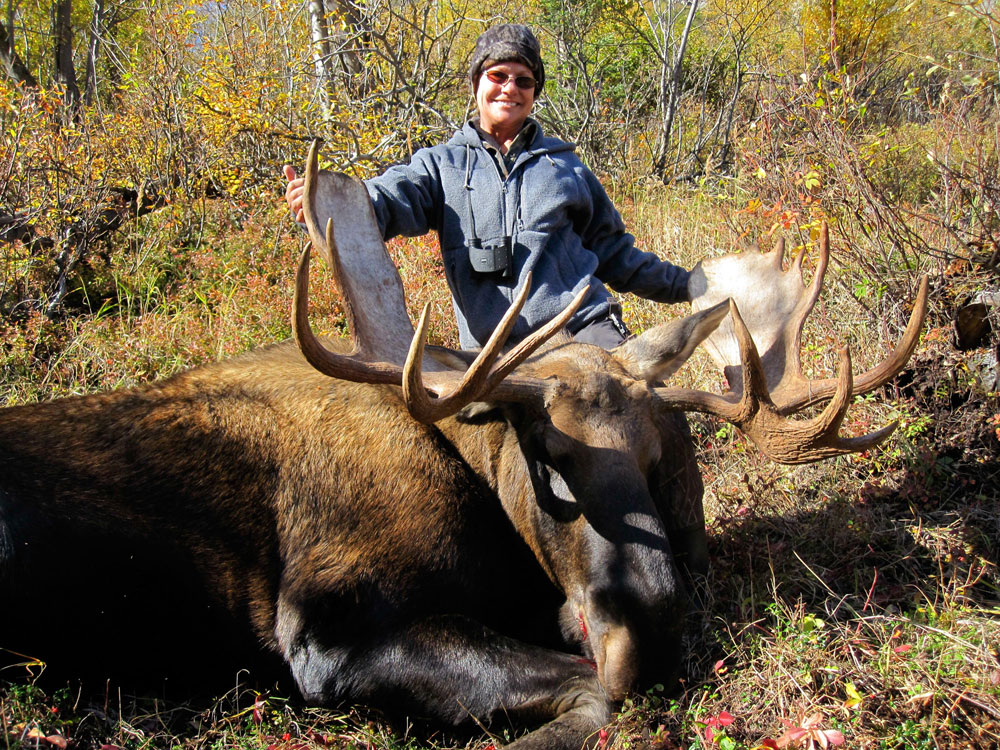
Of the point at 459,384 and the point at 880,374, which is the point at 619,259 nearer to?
the point at 880,374

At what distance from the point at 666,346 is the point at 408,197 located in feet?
4.84

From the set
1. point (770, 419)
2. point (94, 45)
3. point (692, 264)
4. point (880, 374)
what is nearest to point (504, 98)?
point (770, 419)

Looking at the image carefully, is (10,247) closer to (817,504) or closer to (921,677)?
(817,504)

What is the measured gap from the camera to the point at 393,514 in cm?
320

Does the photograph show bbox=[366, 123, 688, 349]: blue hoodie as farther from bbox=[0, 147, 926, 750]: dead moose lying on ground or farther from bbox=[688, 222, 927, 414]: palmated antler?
bbox=[0, 147, 926, 750]: dead moose lying on ground

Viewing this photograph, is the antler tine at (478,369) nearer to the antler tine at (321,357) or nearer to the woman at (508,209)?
the antler tine at (321,357)

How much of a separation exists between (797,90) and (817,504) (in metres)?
2.93

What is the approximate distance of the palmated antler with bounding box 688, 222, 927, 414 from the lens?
318cm

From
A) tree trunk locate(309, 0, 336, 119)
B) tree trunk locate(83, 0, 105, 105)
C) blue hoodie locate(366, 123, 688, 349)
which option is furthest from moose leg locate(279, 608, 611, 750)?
tree trunk locate(83, 0, 105, 105)

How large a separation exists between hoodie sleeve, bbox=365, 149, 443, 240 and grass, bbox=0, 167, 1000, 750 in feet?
6.73

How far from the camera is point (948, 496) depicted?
13.6ft

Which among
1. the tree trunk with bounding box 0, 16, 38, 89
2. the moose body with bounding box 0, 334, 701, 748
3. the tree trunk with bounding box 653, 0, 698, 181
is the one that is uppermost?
the tree trunk with bounding box 0, 16, 38, 89

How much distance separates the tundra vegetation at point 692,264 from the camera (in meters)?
3.07

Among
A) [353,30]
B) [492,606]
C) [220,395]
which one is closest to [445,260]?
[220,395]
